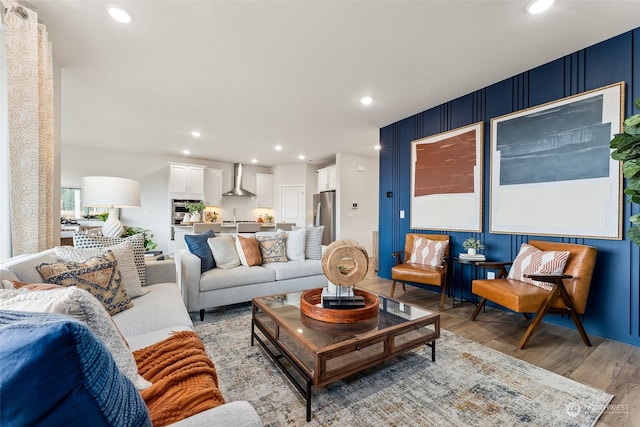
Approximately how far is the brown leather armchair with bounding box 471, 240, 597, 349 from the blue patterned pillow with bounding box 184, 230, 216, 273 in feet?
9.42

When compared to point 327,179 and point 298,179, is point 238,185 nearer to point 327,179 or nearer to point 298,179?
point 298,179

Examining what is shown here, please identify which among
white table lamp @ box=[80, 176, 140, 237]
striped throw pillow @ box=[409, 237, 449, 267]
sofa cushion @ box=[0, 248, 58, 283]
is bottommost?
striped throw pillow @ box=[409, 237, 449, 267]

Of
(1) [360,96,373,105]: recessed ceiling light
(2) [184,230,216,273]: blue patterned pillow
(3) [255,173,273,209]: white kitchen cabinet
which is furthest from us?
(3) [255,173,273,209]: white kitchen cabinet

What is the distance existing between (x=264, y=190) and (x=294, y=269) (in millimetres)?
5197

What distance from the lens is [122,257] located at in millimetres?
1911

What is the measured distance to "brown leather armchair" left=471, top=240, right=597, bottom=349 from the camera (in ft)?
7.07

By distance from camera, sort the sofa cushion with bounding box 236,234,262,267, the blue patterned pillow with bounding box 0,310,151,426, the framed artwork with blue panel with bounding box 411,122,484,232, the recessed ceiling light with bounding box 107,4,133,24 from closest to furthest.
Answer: the blue patterned pillow with bounding box 0,310,151,426
the recessed ceiling light with bounding box 107,4,133,24
the sofa cushion with bounding box 236,234,262,267
the framed artwork with blue panel with bounding box 411,122,484,232

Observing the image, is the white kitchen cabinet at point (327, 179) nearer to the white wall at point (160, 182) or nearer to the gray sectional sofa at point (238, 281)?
the white wall at point (160, 182)

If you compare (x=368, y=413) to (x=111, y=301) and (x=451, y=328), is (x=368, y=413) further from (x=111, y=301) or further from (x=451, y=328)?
(x=111, y=301)

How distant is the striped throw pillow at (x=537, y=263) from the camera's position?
2.33m

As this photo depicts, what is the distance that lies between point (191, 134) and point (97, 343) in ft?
17.4

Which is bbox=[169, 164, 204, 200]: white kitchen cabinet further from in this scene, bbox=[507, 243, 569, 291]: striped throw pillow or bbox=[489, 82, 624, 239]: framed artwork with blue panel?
bbox=[507, 243, 569, 291]: striped throw pillow

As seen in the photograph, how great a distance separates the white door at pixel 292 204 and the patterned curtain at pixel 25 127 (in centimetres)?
598

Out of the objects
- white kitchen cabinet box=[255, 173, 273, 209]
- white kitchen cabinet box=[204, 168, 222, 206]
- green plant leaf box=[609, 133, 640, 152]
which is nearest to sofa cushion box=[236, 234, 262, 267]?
green plant leaf box=[609, 133, 640, 152]
